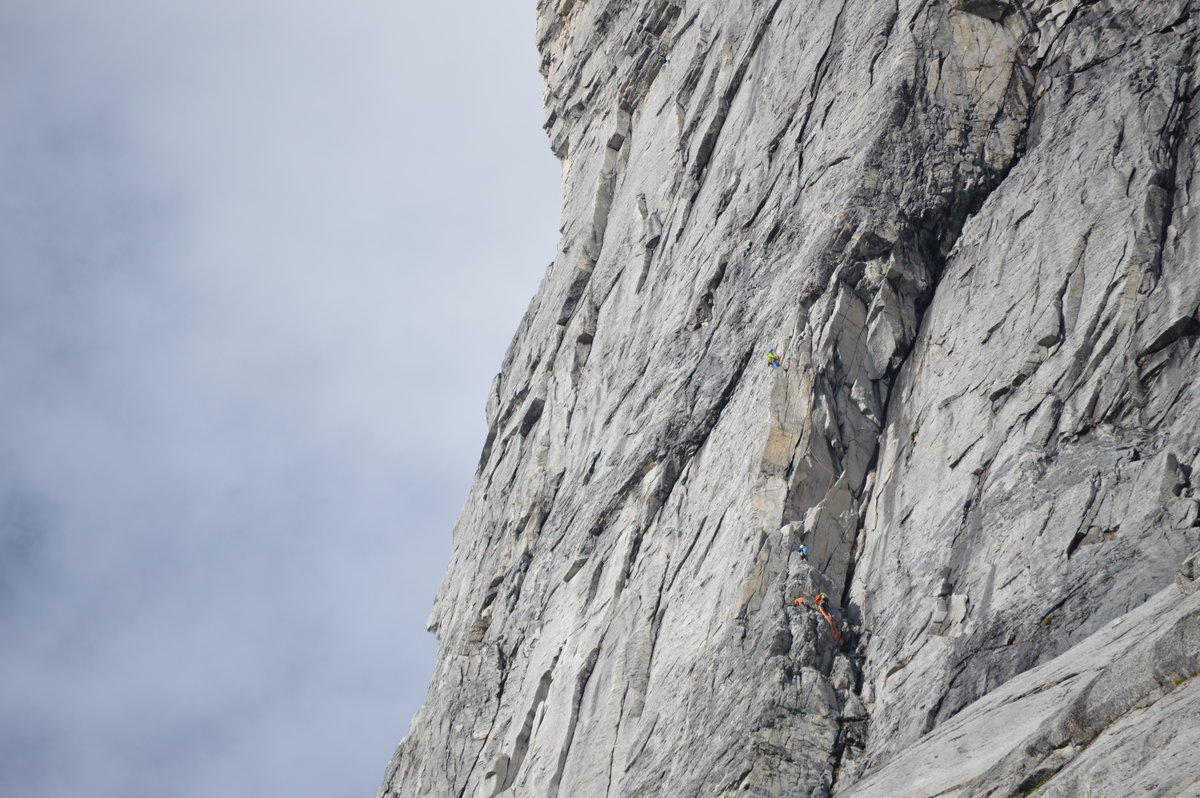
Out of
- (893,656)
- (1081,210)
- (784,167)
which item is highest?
(784,167)

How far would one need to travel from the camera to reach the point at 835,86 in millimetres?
32250

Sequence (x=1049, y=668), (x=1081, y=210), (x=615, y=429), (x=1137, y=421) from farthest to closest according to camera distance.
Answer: (x=615, y=429)
(x=1081, y=210)
(x=1137, y=421)
(x=1049, y=668)

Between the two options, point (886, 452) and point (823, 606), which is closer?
point (823, 606)

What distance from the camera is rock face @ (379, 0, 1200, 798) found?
1856 cm

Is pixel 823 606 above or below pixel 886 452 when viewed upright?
below

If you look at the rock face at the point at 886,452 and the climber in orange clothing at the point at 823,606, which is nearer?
the rock face at the point at 886,452

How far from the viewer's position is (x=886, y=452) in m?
25.4

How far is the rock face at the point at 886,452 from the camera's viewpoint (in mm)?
18562

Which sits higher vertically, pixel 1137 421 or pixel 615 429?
pixel 615 429

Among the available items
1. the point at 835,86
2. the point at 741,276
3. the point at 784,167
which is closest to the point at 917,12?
the point at 835,86

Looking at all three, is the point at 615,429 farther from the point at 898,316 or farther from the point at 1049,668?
the point at 1049,668

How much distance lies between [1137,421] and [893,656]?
5888 mm

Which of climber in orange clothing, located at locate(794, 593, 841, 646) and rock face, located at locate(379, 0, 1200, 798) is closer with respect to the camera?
rock face, located at locate(379, 0, 1200, 798)

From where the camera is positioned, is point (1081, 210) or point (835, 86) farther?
point (835, 86)
